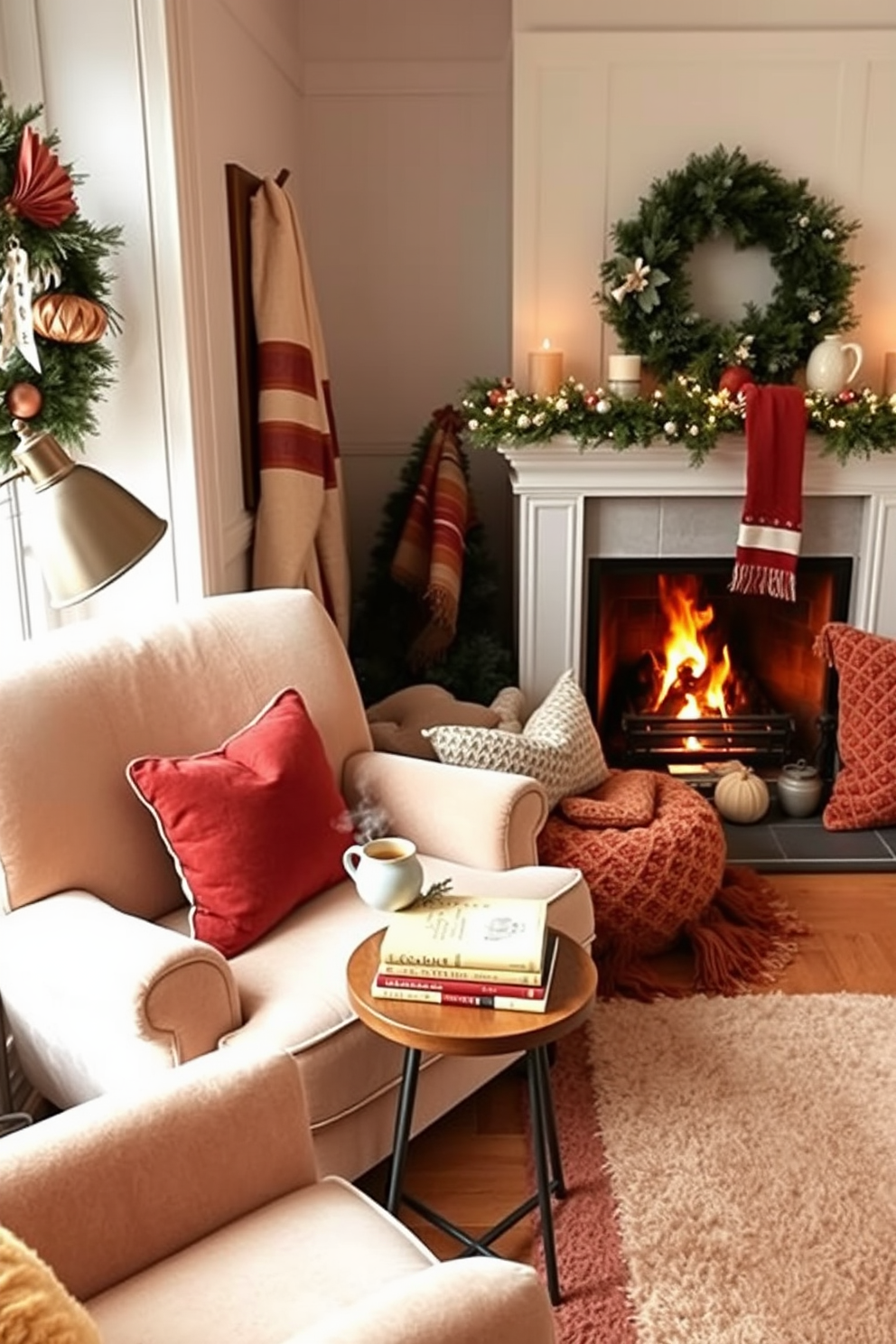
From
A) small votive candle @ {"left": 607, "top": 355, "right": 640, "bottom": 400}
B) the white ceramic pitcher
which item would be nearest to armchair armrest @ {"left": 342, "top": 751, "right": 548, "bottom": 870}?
small votive candle @ {"left": 607, "top": 355, "right": 640, "bottom": 400}

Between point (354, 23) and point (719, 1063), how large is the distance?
3.23 meters

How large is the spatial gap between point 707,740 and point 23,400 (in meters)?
2.44

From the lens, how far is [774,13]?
3.27m

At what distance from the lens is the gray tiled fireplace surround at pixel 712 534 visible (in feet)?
11.3

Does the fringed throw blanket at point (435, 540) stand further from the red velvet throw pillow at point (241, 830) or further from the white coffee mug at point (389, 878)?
the white coffee mug at point (389, 878)

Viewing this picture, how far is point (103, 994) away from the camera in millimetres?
1705

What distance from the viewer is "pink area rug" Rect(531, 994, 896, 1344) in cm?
176

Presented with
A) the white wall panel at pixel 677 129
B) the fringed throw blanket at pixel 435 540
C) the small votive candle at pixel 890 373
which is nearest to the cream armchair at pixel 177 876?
the fringed throw blanket at pixel 435 540

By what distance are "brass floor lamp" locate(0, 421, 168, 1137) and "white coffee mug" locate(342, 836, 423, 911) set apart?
579 millimetres

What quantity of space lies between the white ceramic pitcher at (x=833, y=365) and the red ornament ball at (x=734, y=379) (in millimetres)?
194

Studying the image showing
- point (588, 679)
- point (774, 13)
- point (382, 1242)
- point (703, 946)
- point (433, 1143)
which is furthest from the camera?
point (588, 679)

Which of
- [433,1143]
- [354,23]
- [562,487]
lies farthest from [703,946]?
[354,23]

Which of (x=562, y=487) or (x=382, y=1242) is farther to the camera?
(x=562, y=487)

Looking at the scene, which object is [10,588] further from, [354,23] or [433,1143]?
[354,23]
